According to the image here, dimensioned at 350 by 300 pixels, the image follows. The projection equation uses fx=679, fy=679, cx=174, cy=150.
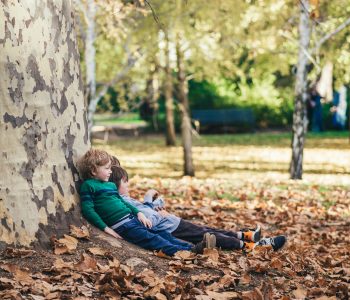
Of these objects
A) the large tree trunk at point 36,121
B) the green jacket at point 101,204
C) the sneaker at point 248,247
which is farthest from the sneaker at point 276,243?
the large tree trunk at point 36,121

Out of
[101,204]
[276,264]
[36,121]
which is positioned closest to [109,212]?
[101,204]

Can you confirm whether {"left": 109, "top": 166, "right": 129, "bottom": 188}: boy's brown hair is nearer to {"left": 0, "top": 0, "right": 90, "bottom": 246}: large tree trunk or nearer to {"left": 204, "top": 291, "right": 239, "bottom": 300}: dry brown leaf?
{"left": 0, "top": 0, "right": 90, "bottom": 246}: large tree trunk

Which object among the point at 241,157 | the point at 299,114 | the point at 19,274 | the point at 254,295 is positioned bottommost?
the point at 241,157

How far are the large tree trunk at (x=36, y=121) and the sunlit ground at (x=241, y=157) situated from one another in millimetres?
9078

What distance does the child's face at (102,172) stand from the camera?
5625 mm

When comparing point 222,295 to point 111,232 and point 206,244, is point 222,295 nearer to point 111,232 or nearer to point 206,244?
point 206,244

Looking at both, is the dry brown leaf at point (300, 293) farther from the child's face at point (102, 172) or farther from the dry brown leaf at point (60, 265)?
the child's face at point (102, 172)

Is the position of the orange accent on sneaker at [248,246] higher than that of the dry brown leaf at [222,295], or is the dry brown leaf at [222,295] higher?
the orange accent on sneaker at [248,246]

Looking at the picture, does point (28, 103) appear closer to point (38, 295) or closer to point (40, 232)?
point (40, 232)

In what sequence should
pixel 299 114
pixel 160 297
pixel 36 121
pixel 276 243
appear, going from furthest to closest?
1. pixel 299 114
2. pixel 276 243
3. pixel 36 121
4. pixel 160 297

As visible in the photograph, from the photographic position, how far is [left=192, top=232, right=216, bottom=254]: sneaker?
5824mm

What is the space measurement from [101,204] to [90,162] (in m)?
0.42

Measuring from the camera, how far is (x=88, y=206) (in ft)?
18.3

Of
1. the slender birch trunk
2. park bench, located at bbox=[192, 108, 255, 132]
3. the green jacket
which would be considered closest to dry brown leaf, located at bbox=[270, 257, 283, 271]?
the green jacket
